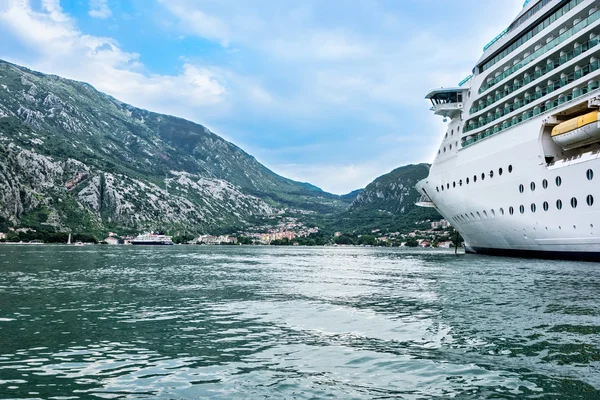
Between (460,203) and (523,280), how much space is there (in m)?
26.6

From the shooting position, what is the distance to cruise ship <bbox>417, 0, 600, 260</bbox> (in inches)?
1496

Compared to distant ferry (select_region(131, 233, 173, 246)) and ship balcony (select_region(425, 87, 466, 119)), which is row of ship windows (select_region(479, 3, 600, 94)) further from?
distant ferry (select_region(131, 233, 173, 246))

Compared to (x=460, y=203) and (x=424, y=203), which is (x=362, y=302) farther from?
(x=424, y=203)

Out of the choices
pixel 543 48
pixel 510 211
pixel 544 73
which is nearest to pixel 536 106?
pixel 544 73

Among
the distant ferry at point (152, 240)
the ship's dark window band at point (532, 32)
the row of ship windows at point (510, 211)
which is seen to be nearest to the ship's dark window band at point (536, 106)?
the ship's dark window band at point (532, 32)

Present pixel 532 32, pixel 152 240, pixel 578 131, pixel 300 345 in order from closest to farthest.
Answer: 1. pixel 300 345
2. pixel 578 131
3. pixel 532 32
4. pixel 152 240

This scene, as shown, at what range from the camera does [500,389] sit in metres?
8.77

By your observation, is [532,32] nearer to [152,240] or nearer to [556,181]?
[556,181]

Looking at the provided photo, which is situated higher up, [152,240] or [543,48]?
[543,48]

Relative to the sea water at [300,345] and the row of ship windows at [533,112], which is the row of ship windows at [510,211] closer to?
the row of ship windows at [533,112]

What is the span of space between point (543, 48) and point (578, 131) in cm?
1278

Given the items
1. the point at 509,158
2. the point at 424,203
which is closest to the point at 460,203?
the point at 509,158

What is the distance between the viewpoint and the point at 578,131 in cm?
3809

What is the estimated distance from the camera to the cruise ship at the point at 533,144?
38.0 m
